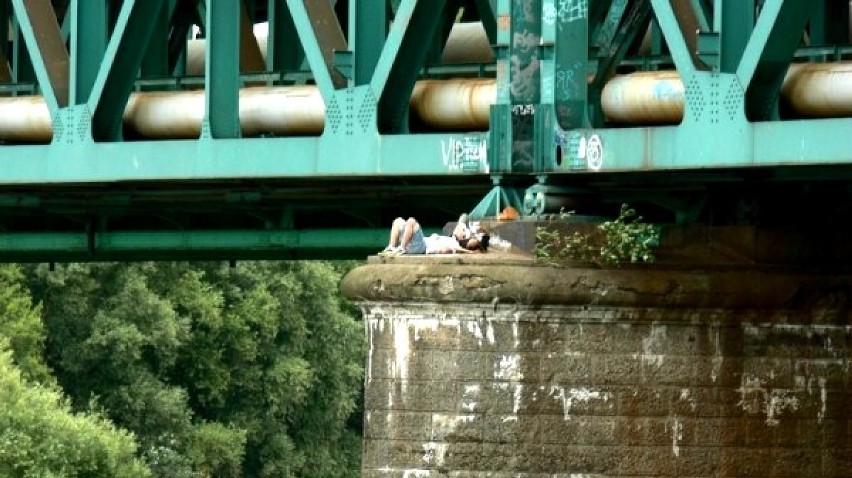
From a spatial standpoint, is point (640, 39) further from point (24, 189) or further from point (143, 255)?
point (143, 255)

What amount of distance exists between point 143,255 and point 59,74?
868 cm

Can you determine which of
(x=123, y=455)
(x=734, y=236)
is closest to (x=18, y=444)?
(x=123, y=455)

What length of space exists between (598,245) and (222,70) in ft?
18.9

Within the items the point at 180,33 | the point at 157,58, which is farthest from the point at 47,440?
the point at 157,58

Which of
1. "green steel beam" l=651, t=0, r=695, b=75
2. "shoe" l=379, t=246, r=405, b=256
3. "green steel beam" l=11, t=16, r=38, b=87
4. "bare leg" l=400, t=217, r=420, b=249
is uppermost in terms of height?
"green steel beam" l=11, t=16, r=38, b=87

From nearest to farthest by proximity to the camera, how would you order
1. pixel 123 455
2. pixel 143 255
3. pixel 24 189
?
pixel 24 189
pixel 143 255
pixel 123 455

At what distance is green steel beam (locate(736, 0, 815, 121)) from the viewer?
24250mm

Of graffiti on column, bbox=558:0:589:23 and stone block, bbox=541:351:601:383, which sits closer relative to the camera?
stone block, bbox=541:351:601:383

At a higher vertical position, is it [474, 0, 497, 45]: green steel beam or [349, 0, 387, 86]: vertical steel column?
[474, 0, 497, 45]: green steel beam

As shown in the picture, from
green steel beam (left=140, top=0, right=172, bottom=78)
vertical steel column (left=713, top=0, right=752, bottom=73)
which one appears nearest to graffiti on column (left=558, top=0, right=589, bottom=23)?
vertical steel column (left=713, top=0, right=752, bottom=73)

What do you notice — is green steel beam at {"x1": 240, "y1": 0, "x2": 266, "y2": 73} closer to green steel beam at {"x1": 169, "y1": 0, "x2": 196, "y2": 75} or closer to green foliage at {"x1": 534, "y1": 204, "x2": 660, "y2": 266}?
green steel beam at {"x1": 169, "y1": 0, "x2": 196, "y2": 75}

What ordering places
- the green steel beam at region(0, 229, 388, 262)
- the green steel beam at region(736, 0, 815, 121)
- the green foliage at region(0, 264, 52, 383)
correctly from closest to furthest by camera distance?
1. the green steel beam at region(736, 0, 815, 121)
2. the green steel beam at region(0, 229, 388, 262)
3. the green foliage at region(0, 264, 52, 383)

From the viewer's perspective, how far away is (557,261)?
83.0 ft

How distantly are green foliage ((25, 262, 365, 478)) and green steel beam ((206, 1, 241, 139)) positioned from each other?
40.6m
